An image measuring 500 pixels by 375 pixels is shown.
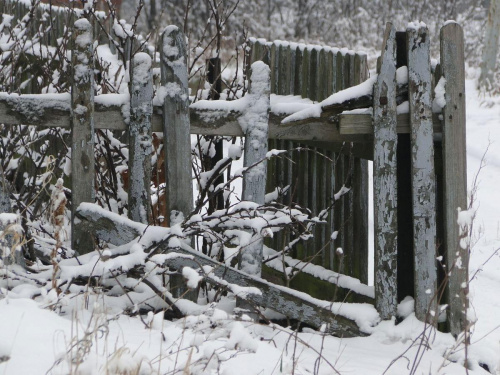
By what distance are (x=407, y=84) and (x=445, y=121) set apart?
0.26 meters

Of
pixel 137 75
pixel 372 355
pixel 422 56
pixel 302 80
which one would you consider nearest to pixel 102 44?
pixel 302 80

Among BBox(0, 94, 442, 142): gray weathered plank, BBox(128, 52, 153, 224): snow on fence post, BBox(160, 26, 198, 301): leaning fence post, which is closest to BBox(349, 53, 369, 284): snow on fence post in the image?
BBox(0, 94, 442, 142): gray weathered plank

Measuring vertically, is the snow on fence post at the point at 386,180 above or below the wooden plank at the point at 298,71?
below

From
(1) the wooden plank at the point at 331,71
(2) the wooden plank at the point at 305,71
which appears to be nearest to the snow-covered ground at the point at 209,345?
(1) the wooden plank at the point at 331,71

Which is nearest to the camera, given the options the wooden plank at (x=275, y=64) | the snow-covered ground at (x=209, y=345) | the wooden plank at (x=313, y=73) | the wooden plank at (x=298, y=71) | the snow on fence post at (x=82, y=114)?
the snow-covered ground at (x=209, y=345)

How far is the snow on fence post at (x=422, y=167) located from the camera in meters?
3.35

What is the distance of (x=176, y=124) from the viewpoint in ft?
10.9

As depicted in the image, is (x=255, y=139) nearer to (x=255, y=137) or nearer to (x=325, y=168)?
(x=255, y=137)

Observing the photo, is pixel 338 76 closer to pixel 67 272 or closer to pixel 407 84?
pixel 407 84

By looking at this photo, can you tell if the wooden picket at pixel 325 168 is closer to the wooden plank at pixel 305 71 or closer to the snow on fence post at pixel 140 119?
the wooden plank at pixel 305 71

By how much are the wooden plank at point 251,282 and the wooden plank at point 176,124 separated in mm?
214

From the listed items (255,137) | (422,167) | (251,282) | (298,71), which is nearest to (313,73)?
(298,71)

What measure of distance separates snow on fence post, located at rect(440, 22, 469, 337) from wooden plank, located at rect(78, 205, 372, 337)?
521 millimetres

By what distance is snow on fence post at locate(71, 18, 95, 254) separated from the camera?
327cm
